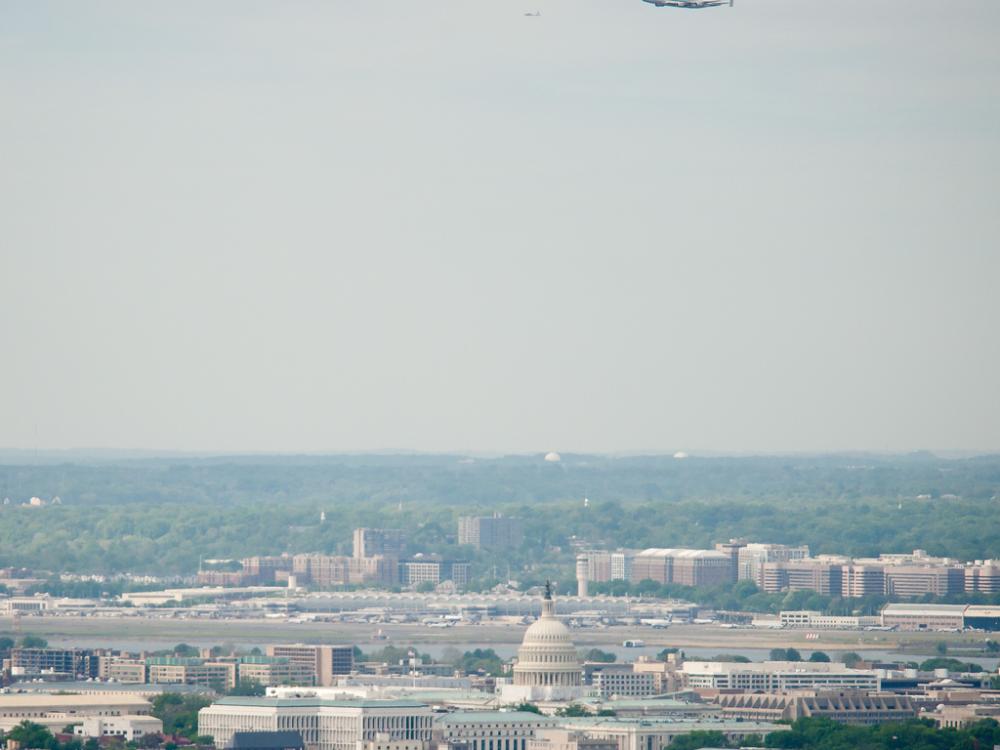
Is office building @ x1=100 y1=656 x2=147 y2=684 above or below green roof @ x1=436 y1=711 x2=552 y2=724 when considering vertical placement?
above

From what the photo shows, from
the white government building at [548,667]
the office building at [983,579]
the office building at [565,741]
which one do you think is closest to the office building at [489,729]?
the office building at [565,741]

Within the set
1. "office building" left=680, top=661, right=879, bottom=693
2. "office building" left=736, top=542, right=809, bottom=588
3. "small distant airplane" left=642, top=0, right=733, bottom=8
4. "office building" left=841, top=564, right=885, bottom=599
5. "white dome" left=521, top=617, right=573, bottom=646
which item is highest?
"small distant airplane" left=642, top=0, right=733, bottom=8

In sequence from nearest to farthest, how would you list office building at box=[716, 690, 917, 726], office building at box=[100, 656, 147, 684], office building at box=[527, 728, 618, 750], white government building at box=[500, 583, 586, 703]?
office building at box=[527, 728, 618, 750], office building at box=[716, 690, 917, 726], white government building at box=[500, 583, 586, 703], office building at box=[100, 656, 147, 684]

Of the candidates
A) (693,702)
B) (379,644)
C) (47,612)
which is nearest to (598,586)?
(47,612)

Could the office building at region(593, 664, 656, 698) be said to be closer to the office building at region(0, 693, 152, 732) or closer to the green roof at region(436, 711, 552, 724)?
the green roof at region(436, 711, 552, 724)

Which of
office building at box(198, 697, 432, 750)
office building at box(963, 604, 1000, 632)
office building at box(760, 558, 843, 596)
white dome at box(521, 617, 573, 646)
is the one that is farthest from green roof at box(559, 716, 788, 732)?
office building at box(760, 558, 843, 596)

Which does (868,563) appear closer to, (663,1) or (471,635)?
(471,635)

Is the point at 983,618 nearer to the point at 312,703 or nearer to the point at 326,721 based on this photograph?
the point at 312,703
